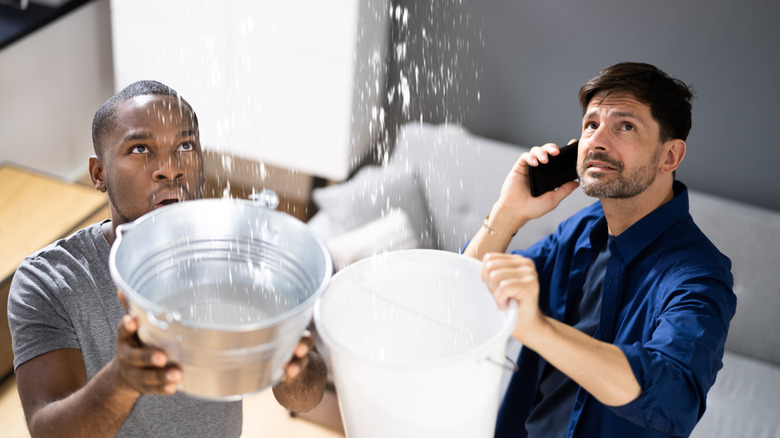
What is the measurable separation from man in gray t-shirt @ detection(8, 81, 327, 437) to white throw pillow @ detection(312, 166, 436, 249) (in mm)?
1304

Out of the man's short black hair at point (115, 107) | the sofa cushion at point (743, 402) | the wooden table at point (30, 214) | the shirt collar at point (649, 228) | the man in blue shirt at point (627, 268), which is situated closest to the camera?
the man in blue shirt at point (627, 268)

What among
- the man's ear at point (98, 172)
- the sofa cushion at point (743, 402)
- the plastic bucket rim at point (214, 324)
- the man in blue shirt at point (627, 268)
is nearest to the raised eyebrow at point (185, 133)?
the man's ear at point (98, 172)

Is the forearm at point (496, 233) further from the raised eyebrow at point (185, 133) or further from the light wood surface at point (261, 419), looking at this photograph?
the light wood surface at point (261, 419)

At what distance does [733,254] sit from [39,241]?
212 centimetres

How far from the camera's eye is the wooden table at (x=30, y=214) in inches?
92.4

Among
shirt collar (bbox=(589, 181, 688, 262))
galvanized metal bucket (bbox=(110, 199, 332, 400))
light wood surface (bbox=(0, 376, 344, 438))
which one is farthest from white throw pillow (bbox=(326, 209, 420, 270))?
galvanized metal bucket (bbox=(110, 199, 332, 400))

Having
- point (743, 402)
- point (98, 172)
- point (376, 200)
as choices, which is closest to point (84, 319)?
point (98, 172)

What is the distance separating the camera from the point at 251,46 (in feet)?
9.40

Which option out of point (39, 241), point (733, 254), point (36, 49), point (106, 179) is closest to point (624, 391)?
point (106, 179)

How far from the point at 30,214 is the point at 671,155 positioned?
6.40 ft

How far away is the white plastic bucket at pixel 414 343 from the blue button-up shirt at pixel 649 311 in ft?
0.69

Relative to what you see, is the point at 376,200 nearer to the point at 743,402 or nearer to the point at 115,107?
the point at 743,402

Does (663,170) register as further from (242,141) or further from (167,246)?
(242,141)

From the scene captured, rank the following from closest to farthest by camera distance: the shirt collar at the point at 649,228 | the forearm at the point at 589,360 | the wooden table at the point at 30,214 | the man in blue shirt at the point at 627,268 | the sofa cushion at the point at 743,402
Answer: the forearm at the point at 589,360 < the man in blue shirt at the point at 627,268 < the shirt collar at the point at 649,228 < the sofa cushion at the point at 743,402 < the wooden table at the point at 30,214
